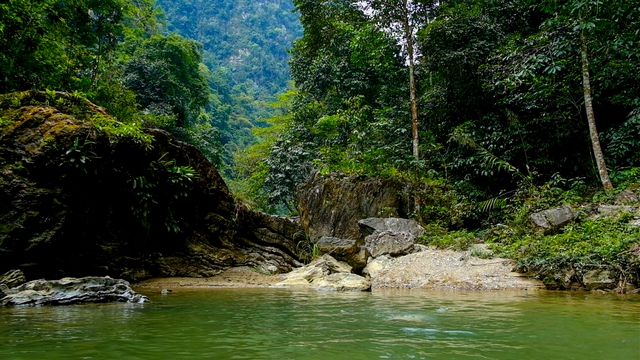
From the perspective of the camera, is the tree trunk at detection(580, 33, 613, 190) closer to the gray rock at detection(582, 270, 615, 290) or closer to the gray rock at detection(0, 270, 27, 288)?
the gray rock at detection(582, 270, 615, 290)

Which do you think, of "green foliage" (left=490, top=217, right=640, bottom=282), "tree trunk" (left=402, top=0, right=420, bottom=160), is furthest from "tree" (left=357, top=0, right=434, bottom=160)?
"green foliage" (left=490, top=217, right=640, bottom=282)

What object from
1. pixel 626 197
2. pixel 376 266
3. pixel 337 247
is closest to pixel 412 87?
pixel 337 247

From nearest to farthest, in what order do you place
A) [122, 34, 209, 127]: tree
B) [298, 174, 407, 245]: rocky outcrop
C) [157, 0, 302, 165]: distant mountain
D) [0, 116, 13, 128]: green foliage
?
[0, 116, 13, 128]: green foliage
[298, 174, 407, 245]: rocky outcrop
[122, 34, 209, 127]: tree
[157, 0, 302, 165]: distant mountain

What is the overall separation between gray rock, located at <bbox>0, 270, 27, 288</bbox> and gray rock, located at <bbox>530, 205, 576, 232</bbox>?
36.0 feet

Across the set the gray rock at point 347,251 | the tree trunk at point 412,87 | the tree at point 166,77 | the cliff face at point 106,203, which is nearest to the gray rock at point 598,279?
the gray rock at point 347,251

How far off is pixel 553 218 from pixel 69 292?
1022 centimetres

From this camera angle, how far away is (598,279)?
6855 millimetres

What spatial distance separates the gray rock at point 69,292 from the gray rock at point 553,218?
883 cm

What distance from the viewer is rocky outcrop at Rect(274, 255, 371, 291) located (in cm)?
868

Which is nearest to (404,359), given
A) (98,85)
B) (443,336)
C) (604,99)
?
(443,336)

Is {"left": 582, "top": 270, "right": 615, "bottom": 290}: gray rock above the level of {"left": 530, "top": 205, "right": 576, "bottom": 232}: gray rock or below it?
below

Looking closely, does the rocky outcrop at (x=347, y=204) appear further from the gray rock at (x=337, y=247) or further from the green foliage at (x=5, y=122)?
the green foliage at (x=5, y=122)

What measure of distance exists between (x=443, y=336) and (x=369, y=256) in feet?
26.0

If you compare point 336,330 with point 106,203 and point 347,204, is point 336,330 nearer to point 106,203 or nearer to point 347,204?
point 106,203
